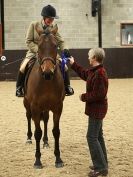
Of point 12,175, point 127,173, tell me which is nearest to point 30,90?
point 12,175

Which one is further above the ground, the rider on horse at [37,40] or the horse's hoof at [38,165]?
the rider on horse at [37,40]

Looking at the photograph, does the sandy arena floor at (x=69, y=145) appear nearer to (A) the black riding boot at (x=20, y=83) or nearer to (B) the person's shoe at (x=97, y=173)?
(B) the person's shoe at (x=97, y=173)

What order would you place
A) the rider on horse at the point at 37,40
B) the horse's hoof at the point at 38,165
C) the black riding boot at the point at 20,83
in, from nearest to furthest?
the horse's hoof at the point at 38,165 → the rider on horse at the point at 37,40 → the black riding boot at the point at 20,83

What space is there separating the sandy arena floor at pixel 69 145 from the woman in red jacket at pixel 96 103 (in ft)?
0.81

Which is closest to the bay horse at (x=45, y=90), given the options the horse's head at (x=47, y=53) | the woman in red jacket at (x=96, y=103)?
the horse's head at (x=47, y=53)

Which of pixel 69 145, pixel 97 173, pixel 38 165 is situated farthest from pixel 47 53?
pixel 69 145

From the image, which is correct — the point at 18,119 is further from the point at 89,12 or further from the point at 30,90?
the point at 89,12

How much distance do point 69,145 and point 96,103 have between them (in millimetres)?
2137

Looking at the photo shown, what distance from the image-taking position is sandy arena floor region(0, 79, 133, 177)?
Result: 235 inches

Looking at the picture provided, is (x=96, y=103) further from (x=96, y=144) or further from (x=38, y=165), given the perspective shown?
(x=38, y=165)

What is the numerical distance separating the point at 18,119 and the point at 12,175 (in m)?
4.61

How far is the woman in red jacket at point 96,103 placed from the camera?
5.45 m

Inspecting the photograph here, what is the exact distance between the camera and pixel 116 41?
2341 cm

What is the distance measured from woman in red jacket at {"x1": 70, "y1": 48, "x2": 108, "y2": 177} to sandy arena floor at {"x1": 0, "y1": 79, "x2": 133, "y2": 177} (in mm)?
247
